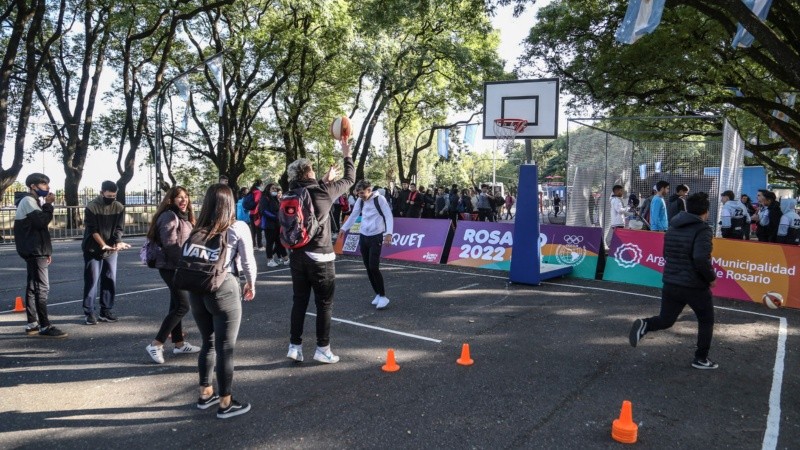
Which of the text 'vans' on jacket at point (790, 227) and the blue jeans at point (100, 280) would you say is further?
the text 'vans' on jacket at point (790, 227)

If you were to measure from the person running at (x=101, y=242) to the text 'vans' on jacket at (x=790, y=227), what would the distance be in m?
13.2

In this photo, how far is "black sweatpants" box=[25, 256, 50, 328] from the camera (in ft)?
19.3

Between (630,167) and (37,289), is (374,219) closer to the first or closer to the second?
(37,289)

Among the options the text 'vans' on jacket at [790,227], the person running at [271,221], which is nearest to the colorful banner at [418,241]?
the person running at [271,221]

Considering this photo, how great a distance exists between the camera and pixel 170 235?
501 cm

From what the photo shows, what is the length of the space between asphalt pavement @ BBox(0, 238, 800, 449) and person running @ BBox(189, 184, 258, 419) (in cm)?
17

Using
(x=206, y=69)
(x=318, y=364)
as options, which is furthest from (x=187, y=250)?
(x=206, y=69)

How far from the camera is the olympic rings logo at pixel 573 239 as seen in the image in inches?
429

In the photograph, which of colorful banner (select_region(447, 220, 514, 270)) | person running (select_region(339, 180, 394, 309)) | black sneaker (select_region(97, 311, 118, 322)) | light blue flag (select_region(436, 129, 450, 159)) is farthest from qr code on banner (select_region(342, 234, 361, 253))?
light blue flag (select_region(436, 129, 450, 159))

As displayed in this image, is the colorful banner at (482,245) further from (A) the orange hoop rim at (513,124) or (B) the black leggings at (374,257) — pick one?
(B) the black leggings at (374,257)

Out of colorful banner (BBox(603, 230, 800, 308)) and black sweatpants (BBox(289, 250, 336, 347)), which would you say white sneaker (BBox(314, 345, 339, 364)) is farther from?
colorful banner (BBox(603, 230, 800, 308))

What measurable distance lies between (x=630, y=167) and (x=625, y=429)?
1269 cm

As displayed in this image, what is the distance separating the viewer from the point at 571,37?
17.3 meters

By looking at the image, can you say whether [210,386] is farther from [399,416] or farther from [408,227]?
[408,227]
